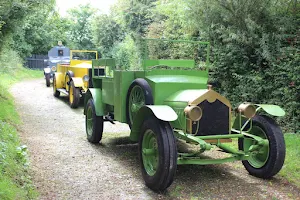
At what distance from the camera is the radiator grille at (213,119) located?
4650mm

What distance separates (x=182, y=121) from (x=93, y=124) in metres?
2.49

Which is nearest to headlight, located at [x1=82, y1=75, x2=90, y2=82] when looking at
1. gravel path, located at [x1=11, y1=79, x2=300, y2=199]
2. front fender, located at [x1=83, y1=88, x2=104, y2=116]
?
gravel path, located at [x1=11, y1=79, x2=300, y2=199]

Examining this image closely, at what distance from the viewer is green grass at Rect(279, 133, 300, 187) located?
16.3 feet

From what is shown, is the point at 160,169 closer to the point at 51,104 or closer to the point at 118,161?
the point at 118,161

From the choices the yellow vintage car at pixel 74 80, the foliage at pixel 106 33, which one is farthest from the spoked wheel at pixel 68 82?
the foliage at pixel 106 33

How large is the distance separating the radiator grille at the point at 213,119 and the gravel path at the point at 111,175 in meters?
0.69

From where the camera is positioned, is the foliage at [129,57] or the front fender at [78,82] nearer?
the foliage at [129,57]

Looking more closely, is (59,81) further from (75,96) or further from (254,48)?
(254,48)

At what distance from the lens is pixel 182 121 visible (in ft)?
15.5

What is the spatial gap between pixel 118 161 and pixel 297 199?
2.69 m

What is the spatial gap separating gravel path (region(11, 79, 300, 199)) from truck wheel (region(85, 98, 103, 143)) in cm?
15

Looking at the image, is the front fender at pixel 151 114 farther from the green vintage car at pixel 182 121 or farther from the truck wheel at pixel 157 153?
the truck wheel at pixel 157 153

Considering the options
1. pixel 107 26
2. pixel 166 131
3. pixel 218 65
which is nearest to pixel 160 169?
pixel 166 131

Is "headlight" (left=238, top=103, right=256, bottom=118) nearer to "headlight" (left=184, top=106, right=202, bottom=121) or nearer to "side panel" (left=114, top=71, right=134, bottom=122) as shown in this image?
"headlight" (left=184, top=106, right=202, bottom=121)
